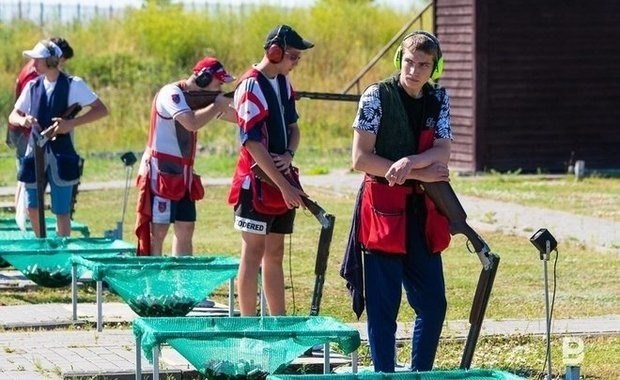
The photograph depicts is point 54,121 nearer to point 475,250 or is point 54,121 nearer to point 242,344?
point 242,344

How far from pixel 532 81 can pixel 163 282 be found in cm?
1661

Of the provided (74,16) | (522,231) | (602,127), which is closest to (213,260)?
(522,231)

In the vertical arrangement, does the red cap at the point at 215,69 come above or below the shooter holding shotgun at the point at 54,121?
above

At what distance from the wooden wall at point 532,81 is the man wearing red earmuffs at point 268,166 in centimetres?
1628

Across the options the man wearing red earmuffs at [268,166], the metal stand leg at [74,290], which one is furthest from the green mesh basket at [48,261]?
the man wearing red earmuffs at [268,166]

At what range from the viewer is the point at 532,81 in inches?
1053

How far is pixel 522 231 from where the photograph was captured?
1828 cm

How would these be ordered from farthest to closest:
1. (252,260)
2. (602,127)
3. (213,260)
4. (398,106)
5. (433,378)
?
1. (602,127)
2. (213,260)
3. (252,260)
4. (398,106)
5. (433,378)

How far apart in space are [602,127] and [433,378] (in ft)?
66.3

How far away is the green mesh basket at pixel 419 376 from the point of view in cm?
725

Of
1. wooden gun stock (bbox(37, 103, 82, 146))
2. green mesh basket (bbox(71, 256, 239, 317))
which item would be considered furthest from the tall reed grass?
green mesh basket (bbox(71, 256, 239, 317))

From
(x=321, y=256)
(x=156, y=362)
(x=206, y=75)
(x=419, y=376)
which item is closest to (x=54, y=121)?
(x=206, y=75)

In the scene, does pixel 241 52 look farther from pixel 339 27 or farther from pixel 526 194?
pixel 526 194

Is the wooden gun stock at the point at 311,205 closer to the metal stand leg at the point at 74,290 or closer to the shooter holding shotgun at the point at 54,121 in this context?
the metal stand leg at the point at 74,290
